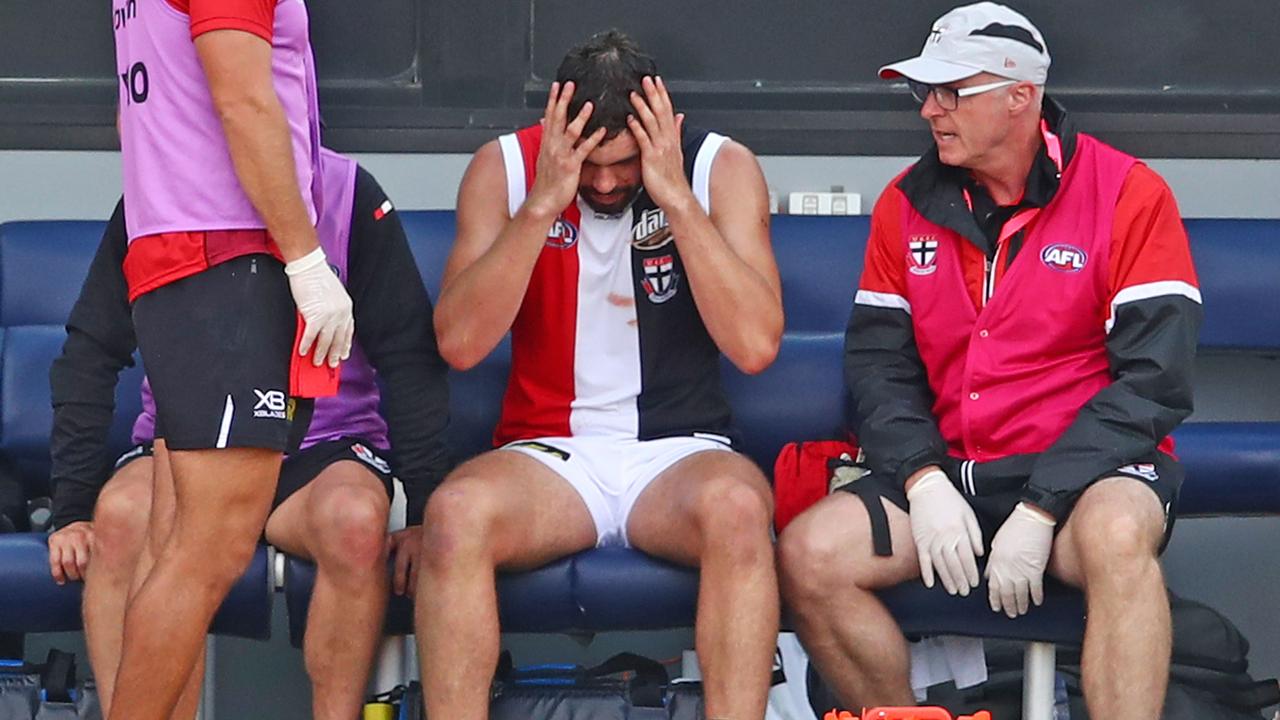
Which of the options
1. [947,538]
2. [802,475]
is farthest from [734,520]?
[802,475]

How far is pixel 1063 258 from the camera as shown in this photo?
3.47 m

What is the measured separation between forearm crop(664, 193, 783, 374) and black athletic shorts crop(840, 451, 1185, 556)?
11.9 inches

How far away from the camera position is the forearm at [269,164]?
9.26 ft

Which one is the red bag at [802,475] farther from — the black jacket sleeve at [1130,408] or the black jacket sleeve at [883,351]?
the black jacket sleeve at [1130,408]

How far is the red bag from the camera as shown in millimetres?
3654

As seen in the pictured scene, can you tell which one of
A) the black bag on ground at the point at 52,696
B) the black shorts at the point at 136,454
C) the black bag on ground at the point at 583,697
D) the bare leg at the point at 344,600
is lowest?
the black bag on ground at the point at 52,696

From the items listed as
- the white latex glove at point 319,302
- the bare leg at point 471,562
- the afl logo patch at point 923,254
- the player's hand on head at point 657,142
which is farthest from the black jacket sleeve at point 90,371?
the afl logo patch at point 923,254

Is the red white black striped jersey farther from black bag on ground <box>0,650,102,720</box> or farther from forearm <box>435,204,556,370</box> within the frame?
black bag on ground <box>0,650,102,720</box>

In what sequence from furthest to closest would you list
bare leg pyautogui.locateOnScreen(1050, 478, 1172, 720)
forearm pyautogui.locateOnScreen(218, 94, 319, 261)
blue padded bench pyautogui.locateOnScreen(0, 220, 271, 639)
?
blue padded bench pyautogui.locateOnScreen(0, 220, 271, 639), bare leg pyautogui.locateOnScreen(1050, 478, 1172, 720), forearm pyautogui.locateOnScreen(218, 94, 319, 261)

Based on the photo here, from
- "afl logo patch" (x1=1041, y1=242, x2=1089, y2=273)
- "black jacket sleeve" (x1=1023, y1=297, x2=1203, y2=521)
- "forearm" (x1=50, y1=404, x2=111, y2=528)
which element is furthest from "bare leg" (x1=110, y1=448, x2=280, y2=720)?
"afl logo patch" (x1=1041, y1=242, x2=1089, y2=273)

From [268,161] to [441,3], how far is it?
5.49 feet

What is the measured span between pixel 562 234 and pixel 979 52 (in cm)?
81

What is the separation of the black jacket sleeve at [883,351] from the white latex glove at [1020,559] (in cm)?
27

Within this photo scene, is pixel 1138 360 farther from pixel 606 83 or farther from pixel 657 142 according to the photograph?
pixel 606 83
